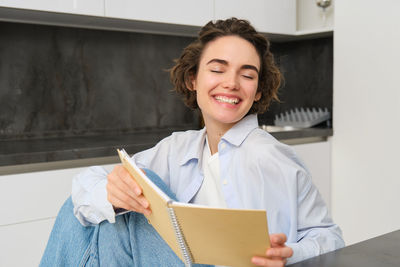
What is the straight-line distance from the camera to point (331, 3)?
8.98 feet

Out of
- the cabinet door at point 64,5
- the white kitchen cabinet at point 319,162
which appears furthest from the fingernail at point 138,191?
the white kitchen cabinet at point 319,162

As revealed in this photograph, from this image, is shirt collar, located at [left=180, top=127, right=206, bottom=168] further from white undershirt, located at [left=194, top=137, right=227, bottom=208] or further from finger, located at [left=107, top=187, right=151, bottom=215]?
finger, located at [left=107, top=187, right=151, bottom=215]

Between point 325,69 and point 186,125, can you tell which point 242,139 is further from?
point 325,69

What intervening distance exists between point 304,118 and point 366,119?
0.47m

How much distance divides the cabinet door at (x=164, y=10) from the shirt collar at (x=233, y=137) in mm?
966

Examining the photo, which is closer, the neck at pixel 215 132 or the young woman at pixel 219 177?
the young woman at pixel 219 177

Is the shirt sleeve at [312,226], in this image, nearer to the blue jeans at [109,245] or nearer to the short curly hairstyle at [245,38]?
the blue jeans at [109,245]

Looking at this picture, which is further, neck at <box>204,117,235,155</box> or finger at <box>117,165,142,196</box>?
neck at <box>204,117,235,155</box>

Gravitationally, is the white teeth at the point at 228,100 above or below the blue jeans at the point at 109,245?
above

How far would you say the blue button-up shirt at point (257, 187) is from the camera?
92 cm

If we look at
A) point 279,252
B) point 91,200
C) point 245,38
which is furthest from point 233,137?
point 279,252

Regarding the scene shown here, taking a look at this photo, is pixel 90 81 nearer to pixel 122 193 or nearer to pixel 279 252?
pixel 122 193

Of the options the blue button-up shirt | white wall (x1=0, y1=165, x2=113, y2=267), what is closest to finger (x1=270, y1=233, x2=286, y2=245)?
the blue button-up shirt

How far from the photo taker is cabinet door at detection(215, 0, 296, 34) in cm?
237
